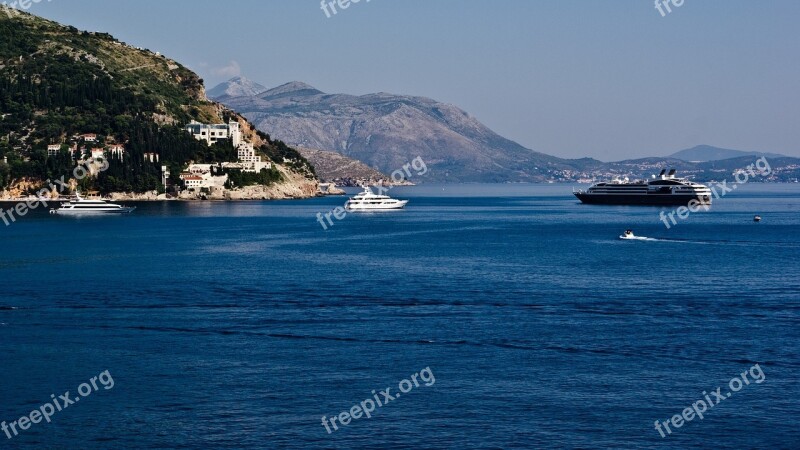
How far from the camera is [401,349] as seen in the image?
39.0 meters

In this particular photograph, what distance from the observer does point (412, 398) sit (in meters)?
32.1

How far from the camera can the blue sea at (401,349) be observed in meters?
29.0

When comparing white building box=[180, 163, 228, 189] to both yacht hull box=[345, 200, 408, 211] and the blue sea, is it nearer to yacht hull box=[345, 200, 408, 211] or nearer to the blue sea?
yacht hull box=[345, 200, 408, 211]

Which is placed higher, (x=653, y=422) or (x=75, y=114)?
(x=75, y=114)

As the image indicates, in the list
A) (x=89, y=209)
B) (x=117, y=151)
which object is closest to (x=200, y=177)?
(x=117, y=151)

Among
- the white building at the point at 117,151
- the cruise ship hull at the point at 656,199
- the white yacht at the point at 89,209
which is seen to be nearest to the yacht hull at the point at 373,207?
the white yacht at the point at 89,209

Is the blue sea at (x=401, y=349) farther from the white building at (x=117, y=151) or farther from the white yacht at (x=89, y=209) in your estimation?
the white building at (x=117, y=151)

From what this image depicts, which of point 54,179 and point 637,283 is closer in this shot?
point 637,283

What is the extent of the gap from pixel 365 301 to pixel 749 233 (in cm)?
6788

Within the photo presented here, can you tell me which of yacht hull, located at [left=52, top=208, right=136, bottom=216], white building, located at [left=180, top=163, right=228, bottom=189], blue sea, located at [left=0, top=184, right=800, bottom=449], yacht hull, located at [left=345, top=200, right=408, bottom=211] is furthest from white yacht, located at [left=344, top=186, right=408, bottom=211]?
blue sea, located at [left=0, top=184, right=800, bottom=449]

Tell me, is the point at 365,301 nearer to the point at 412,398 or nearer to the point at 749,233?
the point at 412,398

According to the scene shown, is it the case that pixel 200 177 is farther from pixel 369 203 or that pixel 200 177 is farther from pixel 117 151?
pixel 369 203

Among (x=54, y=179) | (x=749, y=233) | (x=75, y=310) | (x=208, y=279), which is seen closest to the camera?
(x=75, y=310)

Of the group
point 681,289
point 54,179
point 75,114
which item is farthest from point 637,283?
point 75,114
